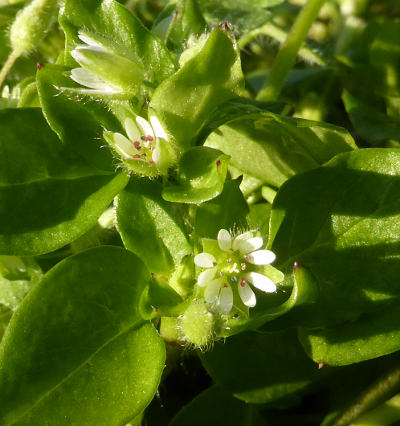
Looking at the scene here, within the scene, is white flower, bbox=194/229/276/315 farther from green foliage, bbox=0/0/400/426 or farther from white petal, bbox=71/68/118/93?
white petal, bbox=71/68/118/93

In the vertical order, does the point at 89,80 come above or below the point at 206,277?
above

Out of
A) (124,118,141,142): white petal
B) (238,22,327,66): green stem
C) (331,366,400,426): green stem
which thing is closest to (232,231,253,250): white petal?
(124,118,141,142): white petal

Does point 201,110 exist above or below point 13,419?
above

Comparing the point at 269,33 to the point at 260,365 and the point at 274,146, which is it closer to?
the point at 274,146

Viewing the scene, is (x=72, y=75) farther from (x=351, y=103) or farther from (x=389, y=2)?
(x=389, y=2)

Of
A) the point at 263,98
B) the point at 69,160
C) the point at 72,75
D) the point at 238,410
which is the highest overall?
the point at 72,75

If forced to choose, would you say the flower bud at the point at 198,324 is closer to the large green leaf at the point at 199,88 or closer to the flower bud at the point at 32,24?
the large green leaf at the point at 199,88

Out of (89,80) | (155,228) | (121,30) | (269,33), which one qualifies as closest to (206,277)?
(155,228)

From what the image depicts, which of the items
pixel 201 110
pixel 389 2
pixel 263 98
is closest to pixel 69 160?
pixel 201 110
